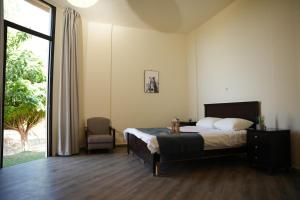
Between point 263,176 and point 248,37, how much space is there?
2.58m

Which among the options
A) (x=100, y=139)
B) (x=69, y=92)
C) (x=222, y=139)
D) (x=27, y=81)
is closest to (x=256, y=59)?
(x=222, y=139)

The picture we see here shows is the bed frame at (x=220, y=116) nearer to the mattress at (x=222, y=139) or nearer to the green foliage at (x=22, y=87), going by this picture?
the mattress at (x=222, y=139)

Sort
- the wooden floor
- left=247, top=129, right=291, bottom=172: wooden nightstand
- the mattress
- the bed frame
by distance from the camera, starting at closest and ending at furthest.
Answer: the wooden floor < left=247, top=129, right=291, bottom=172: wooden nightstand < the bed frame < the mattress

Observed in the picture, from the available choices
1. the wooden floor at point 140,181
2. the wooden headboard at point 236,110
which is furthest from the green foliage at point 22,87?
the wooden headboard at point 236,110

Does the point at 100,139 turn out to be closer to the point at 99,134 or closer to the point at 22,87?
the point at 99,134

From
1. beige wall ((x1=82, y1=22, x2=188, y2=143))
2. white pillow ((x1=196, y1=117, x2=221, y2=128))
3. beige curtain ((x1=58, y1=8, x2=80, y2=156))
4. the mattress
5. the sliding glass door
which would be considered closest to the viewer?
the mattress

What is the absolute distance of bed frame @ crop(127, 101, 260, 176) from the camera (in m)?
3.40

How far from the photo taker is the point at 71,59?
493cm

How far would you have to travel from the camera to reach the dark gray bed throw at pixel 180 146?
3282 mm

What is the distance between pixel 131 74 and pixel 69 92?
1750 millimetres

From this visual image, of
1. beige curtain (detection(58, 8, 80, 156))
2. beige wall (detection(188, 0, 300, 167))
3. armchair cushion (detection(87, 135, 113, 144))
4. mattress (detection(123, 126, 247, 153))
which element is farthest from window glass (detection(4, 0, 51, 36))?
beige wall (detection(188, 0, 300, 167))

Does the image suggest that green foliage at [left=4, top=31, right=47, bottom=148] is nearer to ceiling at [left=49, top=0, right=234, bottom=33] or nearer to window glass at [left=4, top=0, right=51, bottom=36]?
window glass at [left=4, top=0, right=51, bottom=36]

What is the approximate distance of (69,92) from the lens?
483 centimetres

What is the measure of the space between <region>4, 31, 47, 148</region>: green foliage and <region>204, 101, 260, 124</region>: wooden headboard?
3.72m
